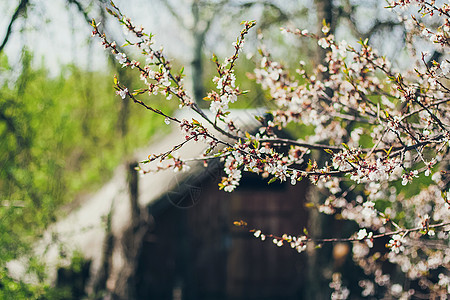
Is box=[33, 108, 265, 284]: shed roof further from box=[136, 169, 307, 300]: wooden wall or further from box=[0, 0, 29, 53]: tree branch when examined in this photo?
box=[0, 0, 29, 53]: tree branch

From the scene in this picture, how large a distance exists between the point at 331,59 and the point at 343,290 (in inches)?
131

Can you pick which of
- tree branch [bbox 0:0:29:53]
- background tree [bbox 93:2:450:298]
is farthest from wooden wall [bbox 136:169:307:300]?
tree branch [bbox 0:0:29:53]

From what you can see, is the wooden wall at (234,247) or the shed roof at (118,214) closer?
the shed roof at (118,214)

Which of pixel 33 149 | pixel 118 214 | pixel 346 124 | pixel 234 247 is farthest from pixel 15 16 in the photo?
pixel 234 247

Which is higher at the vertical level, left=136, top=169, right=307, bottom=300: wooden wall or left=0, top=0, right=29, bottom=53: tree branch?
left=0, top=0, right=29, bottom=53: tree branch

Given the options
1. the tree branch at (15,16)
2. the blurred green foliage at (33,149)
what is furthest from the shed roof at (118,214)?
the tree branch at (15,16)

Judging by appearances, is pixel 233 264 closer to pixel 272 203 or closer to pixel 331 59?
pixel 272 203

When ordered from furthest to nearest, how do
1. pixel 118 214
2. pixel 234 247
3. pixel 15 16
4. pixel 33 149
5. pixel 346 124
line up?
1. pixel 234 247
2. pixel 118 214
3. pixel 33 149
4. pixel 346 124
5. pixel 15 16

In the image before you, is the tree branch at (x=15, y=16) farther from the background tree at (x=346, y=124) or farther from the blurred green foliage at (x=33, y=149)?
the background tree at (x=346, y=124)

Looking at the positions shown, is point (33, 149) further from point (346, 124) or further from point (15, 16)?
point (346, 124)

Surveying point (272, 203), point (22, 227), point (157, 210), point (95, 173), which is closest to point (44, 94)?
point (22, 227)

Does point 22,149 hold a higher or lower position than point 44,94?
lower

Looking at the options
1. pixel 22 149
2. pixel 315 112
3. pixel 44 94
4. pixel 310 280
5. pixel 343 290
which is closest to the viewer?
pixel 315 112

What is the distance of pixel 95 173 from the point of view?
45.6 feet
